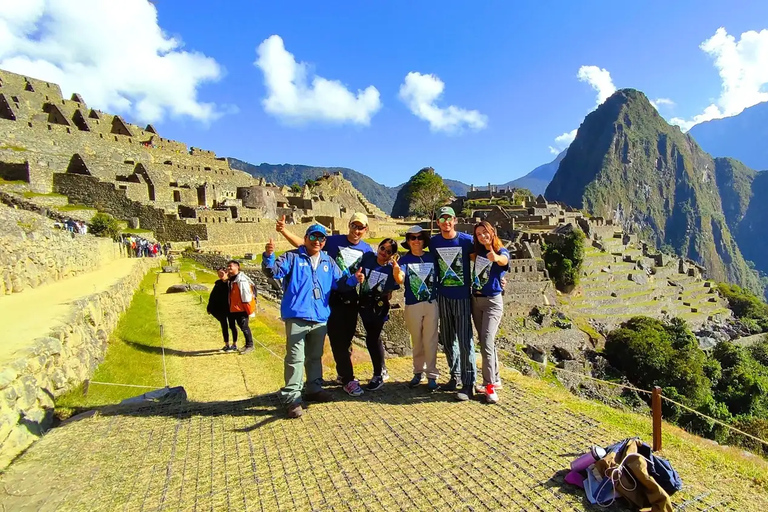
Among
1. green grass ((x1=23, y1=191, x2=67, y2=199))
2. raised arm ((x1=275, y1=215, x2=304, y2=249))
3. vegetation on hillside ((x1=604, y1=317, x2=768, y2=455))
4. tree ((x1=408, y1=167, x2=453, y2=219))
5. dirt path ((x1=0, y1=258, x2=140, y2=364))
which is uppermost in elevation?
tree ((x1=408, y1=167, x2=453, y2=219))

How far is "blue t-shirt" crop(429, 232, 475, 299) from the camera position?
175 inches

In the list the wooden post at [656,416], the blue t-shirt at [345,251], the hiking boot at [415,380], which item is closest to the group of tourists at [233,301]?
the blue t-shirt at [345,251]

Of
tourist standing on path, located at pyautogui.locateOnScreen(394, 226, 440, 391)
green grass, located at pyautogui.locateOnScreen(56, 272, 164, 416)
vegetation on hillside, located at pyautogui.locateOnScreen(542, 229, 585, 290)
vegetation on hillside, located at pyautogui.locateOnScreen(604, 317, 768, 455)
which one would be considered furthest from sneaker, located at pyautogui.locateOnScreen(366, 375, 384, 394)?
vegetation on hillside, located at pyautogui.locateOnScreen(542, 229, 585, 290)

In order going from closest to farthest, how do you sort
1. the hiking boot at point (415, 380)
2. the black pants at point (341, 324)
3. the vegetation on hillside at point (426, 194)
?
the black pants at point (341, 324) < the hiking boot at point (415, 380) < the vegetation on hillside at point (426, 194)

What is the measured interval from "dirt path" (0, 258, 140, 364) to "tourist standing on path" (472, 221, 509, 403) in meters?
4.39

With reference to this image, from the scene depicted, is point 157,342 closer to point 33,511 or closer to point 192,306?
point 192,306

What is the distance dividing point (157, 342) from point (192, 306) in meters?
2.57

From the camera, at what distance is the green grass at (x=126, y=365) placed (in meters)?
4.48

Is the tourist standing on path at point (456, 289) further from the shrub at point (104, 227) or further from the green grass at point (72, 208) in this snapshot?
the green grass at point (72, 208)

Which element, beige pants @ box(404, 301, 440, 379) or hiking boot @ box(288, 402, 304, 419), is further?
beige pants @ box(404, 301, 440, 379)

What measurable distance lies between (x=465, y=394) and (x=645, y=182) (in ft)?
685

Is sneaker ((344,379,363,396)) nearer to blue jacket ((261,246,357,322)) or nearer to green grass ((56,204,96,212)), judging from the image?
blue jacket ((261,246,357,322))

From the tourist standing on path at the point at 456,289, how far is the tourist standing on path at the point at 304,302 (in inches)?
A: 37.0

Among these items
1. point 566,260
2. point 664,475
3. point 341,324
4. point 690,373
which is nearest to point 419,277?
point 341,324
